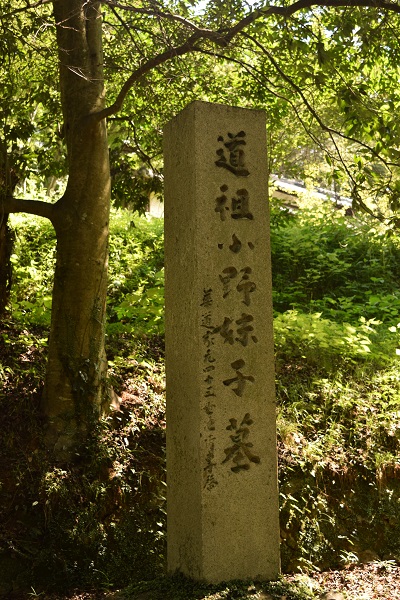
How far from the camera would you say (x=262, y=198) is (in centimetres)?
460

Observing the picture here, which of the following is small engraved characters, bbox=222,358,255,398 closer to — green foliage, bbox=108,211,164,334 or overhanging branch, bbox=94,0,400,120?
overhanging branch, bbox=94,0,400,120

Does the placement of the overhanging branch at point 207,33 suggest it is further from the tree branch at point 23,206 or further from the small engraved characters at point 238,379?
the small engraved characters at point 238,379

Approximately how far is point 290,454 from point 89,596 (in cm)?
220

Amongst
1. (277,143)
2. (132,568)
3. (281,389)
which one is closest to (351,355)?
(281,389)

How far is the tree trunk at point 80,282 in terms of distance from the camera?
19.4 feet

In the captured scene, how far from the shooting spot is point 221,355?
4355 millimetres

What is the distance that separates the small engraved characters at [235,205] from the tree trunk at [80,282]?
189 centimetres

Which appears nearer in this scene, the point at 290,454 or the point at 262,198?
the point at 262,198

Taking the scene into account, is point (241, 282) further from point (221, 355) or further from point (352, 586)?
point (352, 586)

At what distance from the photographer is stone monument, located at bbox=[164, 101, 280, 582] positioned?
4.30m

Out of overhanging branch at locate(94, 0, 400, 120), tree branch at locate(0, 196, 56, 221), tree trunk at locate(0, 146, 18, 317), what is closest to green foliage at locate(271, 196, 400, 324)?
tree trunk at locate(0, 146, 18, 317)

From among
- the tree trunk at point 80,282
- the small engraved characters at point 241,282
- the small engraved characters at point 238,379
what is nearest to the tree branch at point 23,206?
the tree trunk at point 80,282

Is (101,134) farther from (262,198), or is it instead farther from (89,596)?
(89,596)

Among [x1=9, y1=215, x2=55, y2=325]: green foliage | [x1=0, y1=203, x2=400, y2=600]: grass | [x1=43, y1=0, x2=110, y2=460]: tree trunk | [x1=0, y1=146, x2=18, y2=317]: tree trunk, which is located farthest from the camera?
[x1=9, y1=215, x2=55, y2=325]: green foliage
